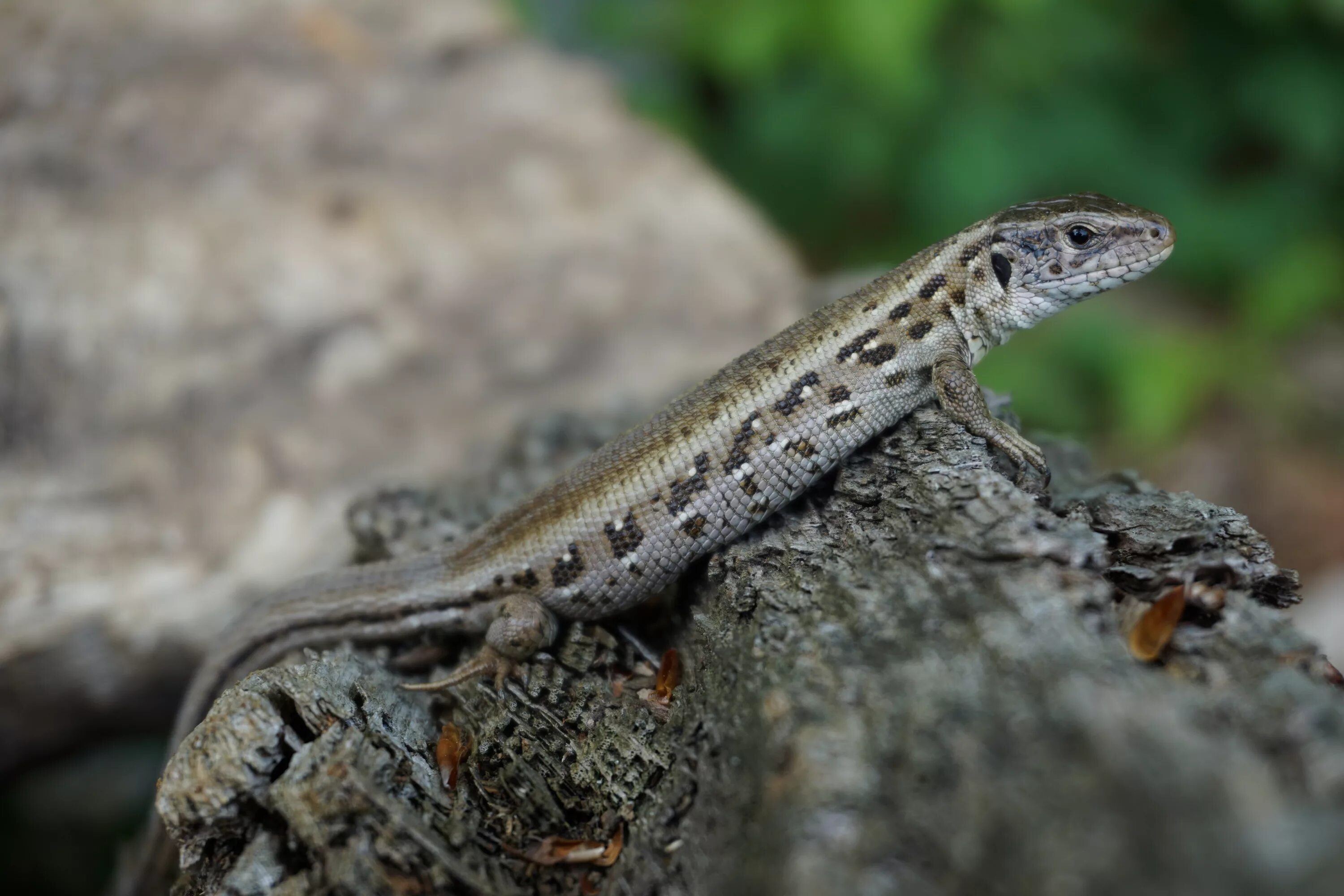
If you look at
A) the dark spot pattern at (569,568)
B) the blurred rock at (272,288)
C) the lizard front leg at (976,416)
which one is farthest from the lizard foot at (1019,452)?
the blurred rock at (272,288)

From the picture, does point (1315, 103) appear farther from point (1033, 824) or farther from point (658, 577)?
point (1033, 824)

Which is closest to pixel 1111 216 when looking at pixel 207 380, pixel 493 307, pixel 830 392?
pixel 830 392

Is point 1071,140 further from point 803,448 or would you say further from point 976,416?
point 803,448

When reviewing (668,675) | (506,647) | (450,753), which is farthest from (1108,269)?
(450,753)

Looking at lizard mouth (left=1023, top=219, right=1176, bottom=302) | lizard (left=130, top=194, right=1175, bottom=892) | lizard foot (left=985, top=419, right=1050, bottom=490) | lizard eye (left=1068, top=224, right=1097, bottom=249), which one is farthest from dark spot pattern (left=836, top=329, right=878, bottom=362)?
lizard eye (left=1068, top=224, right=1097, bottom=249)

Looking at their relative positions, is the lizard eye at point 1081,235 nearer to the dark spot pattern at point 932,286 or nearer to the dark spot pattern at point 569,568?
the dark spot pattern at point 932,286

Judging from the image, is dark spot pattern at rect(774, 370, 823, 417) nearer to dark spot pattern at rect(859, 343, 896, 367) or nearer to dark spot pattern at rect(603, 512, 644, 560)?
dark spot pattern at rect(859, 343, 896, 367)
